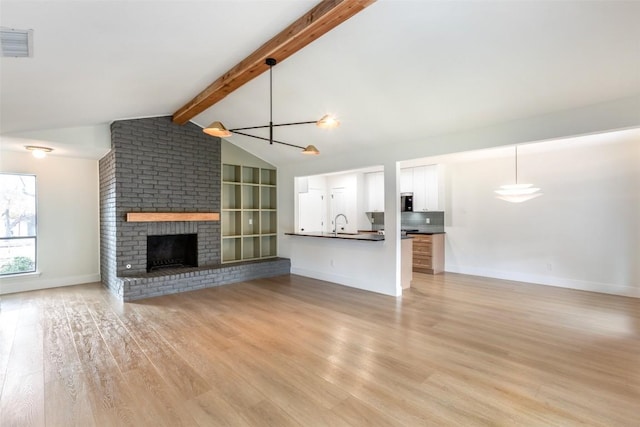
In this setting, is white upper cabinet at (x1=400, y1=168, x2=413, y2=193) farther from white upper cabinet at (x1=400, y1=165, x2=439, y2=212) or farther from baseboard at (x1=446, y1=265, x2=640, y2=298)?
baseboard at (x1=446, y1=265, x2=640, y2=298)

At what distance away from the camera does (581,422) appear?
197 cm

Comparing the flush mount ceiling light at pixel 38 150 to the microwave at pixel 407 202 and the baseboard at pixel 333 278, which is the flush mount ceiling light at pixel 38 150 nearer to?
the baseboard at pixel 333 278

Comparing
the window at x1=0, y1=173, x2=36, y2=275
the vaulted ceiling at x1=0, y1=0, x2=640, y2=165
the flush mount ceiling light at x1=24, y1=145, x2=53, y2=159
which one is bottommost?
the window at x1=0, y1=173, x2=36, y2=275

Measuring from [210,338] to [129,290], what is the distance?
7.65 feet

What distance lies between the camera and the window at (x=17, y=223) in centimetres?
526

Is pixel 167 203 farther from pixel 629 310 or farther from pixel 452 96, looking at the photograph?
pixel 629 310

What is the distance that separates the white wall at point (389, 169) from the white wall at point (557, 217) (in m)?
0.21

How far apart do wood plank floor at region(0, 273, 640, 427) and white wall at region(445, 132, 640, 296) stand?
82cm

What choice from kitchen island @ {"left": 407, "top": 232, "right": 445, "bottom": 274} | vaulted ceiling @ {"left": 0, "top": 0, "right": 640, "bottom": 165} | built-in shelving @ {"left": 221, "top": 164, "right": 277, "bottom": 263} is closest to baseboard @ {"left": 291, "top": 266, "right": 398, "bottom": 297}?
built-in shelving @ {"left": 221, "top": 164, "right": 277, "bottom": 263}

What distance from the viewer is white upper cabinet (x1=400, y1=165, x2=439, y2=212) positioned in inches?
277

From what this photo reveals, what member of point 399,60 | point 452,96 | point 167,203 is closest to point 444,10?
point 399,60

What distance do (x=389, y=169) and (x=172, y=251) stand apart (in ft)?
15.0

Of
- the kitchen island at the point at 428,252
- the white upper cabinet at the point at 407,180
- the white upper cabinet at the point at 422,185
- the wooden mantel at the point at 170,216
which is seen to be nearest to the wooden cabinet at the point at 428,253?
the kitchen island at the point at 428,252

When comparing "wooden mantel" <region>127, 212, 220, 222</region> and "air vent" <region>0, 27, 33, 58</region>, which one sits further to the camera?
"wooden mantel" <region>127, 212, 220, 222</region>
